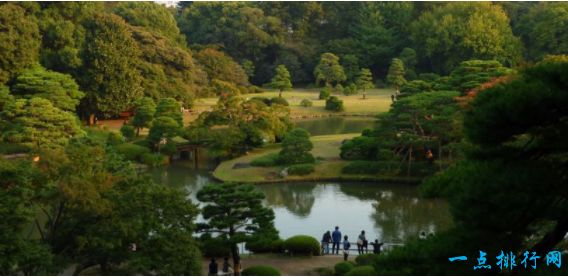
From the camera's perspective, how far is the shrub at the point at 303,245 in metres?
16.1

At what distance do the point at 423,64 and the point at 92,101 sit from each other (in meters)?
27.7

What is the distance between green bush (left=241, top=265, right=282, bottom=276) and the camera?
542 inches

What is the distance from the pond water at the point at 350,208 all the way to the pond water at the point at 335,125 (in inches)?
454

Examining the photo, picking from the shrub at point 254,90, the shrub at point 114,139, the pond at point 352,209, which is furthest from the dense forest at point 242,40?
the pond at point 352,209

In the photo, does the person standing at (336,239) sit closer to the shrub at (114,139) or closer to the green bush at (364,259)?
the green bush at (364,259)

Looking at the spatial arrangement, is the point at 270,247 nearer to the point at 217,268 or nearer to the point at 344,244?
the point at 344,244

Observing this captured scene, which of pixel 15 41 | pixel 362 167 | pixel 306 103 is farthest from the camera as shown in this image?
pixel 306 103

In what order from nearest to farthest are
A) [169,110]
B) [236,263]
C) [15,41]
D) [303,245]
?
[236,263] < [303,245] < [169,110] < [15,41]

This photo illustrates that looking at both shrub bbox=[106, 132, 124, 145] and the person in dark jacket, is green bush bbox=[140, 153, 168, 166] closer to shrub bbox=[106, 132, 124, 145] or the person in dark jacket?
shrub bbox=[106, 132, 124, 145]

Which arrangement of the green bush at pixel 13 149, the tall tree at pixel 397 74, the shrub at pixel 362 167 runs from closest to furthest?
the shrub at pixel 362 167
the green bush at pixel 13 149
the tall tree at pixel 397 74

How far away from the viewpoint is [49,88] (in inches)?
1123

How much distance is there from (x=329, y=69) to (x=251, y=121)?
2266 centimetres

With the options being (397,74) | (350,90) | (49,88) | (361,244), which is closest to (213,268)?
(361,244)

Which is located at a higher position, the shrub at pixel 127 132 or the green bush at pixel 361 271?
the shrub at pixel 127 132
